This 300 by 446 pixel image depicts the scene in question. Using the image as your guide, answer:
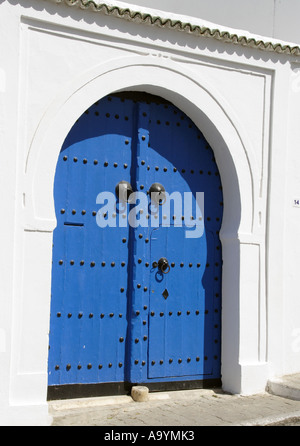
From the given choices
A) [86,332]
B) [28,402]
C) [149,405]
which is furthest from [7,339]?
[149,405]

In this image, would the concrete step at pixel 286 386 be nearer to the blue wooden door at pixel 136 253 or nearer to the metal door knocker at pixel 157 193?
the blue wooden door at pixel 136 253

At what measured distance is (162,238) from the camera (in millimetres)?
6148

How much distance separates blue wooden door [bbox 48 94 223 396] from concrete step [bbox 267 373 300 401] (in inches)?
20.7

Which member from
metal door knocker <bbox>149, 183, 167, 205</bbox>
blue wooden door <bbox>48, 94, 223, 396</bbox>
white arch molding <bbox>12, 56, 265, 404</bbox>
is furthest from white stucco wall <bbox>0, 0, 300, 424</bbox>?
metal door knocker <bbox>149, 183, 167, 205</bbox>

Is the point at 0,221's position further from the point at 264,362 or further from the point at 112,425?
the point at 264,362

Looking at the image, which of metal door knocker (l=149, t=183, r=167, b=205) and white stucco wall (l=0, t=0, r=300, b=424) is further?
metal door knocker (l=149, t=183, r=167, b=205)

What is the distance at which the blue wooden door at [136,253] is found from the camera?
5.70 meters

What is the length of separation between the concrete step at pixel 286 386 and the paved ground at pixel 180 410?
0.06 meters

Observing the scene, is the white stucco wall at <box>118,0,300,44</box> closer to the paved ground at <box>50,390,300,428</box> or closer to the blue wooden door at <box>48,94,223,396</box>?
the blue wooden door at <box>48,94,223,396</box>

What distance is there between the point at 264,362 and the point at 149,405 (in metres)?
1.24

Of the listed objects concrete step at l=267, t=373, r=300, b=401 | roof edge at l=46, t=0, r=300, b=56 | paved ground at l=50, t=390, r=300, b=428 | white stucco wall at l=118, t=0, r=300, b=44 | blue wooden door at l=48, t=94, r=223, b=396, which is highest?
white stucco wall at l=118, t=0, r=300, b=44

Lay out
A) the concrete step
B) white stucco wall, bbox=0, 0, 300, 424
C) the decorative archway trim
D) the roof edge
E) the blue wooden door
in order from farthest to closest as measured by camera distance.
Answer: the concrete step, the blue wooden door, the roof edge, the decorative archway trim, white stucco wall, bbox=0, 0, 300, 424

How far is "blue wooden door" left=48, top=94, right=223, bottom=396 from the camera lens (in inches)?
224

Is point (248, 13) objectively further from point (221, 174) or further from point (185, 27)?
point (221, 174)
